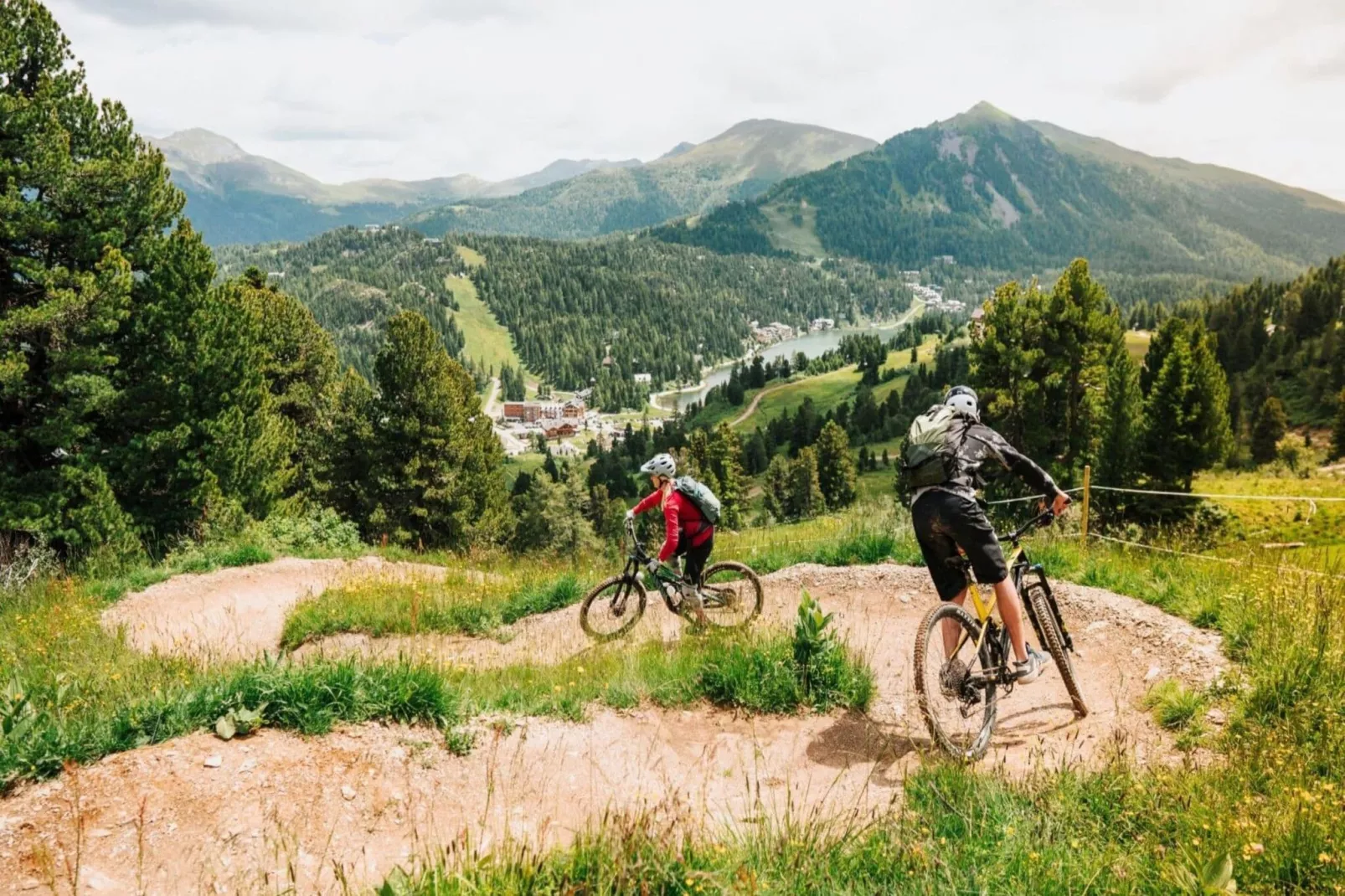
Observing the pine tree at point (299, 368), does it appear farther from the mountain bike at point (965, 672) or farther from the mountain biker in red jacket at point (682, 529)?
the mountain bike at point (965, 672)

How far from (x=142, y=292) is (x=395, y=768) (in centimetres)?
2316

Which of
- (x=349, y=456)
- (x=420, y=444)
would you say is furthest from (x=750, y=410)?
(x=420, y=444)

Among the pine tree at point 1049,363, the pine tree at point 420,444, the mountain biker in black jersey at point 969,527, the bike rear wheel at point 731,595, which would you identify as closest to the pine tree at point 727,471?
the pine tree at point 1049,363

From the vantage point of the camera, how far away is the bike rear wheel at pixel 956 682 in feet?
19.9

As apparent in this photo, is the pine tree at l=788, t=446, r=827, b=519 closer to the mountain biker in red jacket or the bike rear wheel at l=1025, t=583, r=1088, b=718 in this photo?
the mountain biker in red jacket

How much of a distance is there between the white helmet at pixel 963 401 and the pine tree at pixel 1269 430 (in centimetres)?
9933

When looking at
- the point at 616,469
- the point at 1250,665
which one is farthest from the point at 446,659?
the point at 616,469

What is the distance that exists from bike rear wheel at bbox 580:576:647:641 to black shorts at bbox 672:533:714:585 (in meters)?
0.80

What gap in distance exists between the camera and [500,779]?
5.40m

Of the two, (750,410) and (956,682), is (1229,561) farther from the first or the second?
(750,410)

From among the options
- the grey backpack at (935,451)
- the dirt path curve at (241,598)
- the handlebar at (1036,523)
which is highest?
the grey backpack at (935,451)

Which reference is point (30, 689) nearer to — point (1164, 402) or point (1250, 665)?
→ point (1250, 665)

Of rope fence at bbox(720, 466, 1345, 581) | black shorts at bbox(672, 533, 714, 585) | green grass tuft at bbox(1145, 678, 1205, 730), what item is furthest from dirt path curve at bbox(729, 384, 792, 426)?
green grass tuft at bbox(1145, 678, 1205, 730)

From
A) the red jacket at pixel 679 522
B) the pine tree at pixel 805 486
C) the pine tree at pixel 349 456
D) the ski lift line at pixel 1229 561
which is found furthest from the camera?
the pine tree at pixel 805 486
